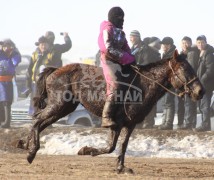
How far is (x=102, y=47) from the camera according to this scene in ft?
45.8

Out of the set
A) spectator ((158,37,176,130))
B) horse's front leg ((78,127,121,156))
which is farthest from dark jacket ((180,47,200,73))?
horse's front leg ((78,127,121,156))

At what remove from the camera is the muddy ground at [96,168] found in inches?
526

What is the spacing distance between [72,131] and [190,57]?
3.51 m

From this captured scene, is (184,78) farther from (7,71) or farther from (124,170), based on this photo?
(7,71)

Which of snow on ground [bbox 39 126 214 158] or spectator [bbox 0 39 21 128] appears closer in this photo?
snow on ground [bbox 39 126 214 158]

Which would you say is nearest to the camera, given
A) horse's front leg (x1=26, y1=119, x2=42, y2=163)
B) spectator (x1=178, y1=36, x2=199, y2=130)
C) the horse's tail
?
horse's front leg (x1=26, y1=119, x2=42, y2=163)

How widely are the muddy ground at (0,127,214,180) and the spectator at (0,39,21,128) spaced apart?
11.1 ft

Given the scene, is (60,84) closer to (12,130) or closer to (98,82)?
(98,82)

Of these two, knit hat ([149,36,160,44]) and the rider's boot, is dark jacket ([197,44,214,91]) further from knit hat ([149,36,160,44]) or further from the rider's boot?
the rider's boot

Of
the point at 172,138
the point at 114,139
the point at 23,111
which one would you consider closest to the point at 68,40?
the point at 23,111

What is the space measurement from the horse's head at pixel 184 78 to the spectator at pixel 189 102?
589 centimetres

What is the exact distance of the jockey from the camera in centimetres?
1383

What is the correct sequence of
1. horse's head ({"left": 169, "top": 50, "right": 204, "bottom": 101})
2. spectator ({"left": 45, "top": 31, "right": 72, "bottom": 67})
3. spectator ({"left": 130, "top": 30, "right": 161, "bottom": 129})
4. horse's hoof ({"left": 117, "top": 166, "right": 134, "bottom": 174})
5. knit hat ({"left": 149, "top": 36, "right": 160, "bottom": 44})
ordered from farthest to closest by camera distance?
spectator ({"left": 45, "top": 31, "right": 72, "bottom": 67}) → knit hat ({"left": 149, "top": 36, "right": 160, "bottom": 44}) → spectator ({"left": 130, "top": 30, "right": 161, "bottom": 129}) → horse's hoof ({"left": 117, "top": 166, "right": 134, "bottom": 174}) → horse's head ({"left": 169, "top": 50, "right": 204, "bottom": 101})

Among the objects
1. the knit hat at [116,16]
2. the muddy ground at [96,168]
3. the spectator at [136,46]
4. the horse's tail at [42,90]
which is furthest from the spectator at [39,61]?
the knit hat at [116,16]
